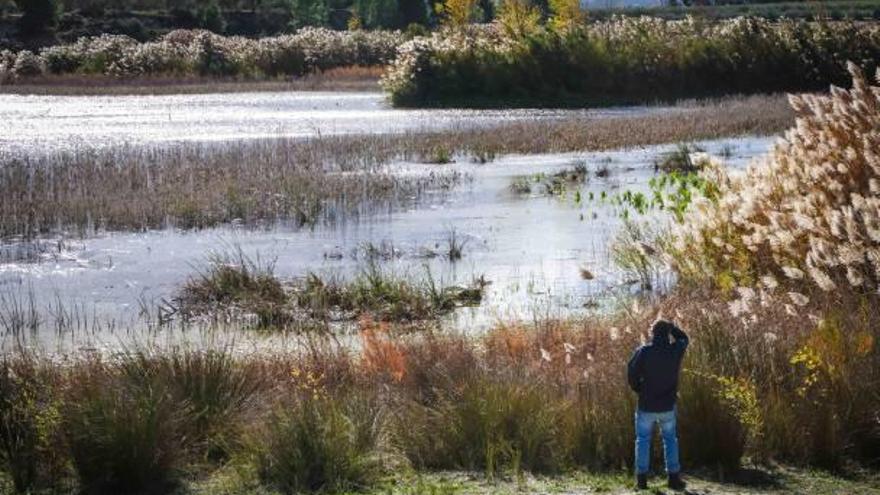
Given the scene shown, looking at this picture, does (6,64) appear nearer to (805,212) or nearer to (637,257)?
(637,257)

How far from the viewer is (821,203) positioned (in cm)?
1427

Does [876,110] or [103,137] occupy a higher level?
[876,110]

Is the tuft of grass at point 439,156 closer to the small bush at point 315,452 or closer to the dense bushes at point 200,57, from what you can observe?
the small bush at point 315,452

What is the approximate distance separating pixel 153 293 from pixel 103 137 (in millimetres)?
20528

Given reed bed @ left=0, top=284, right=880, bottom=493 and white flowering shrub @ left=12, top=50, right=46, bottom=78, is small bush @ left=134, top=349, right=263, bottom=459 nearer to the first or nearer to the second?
reed bed @ left=0, top=284, right=880, bottom=493

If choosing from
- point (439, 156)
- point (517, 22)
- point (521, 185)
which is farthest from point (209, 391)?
point (517, 22)

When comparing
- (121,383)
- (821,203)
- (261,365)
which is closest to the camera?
(121,383)

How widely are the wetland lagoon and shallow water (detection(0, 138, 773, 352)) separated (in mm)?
69

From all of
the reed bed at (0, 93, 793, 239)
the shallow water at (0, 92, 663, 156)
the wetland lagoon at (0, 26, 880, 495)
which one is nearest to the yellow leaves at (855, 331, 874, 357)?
the wetland lagoon at (0, 26, 880, 495)

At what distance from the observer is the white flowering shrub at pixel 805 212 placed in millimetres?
13070

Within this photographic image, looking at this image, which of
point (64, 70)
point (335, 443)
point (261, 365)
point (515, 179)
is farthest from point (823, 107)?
point (64, 70)

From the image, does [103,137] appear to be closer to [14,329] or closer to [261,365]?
[14,329]

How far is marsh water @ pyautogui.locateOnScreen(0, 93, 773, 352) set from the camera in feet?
54.0

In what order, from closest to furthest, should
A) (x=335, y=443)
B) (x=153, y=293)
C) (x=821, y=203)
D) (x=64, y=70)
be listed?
(x=335, y=443)
(x=821, y=203)
(x=153, y=293)
(x=64, y=70)
